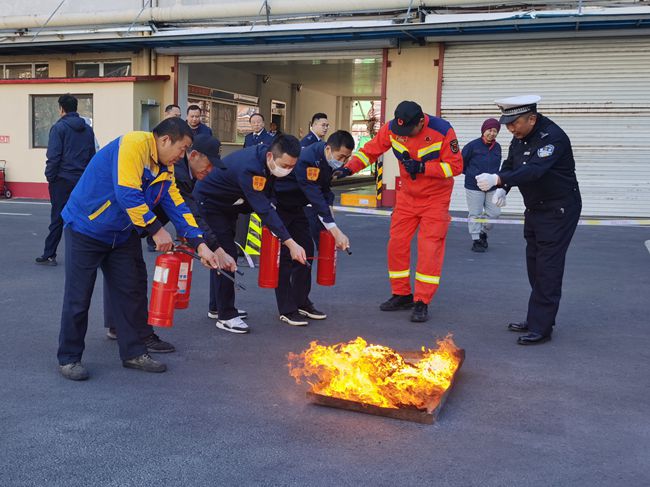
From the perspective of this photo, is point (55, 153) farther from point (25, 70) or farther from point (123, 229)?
point (25, 70)

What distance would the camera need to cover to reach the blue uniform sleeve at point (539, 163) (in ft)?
17.5

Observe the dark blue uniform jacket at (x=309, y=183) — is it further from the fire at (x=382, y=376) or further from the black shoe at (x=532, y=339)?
the black shoe at (x=532, y=339)

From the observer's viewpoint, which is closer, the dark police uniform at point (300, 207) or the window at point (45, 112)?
the dark police uniform at point (300, 207)

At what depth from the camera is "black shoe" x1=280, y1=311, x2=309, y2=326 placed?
19.9 feet

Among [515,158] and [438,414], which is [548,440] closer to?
[438,414]

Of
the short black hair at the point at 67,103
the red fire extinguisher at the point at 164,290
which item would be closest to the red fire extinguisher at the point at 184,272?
the red fire extinguisher at the point at 164,290

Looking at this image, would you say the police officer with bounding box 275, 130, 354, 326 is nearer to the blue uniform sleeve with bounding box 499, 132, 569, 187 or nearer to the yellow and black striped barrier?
the blue uniform sleeve with bounding box 499, 132, 569, 187

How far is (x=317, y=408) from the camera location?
13.4 ft

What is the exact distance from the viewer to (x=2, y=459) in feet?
10.9

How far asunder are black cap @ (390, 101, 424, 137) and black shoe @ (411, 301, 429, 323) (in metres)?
1.57

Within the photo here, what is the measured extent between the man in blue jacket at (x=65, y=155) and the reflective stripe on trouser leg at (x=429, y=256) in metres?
4.45

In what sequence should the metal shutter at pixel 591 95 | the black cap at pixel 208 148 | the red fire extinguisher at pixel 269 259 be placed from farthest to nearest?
1. the metal shutter at pixel 591 95
2. the red fire extinguisher at pixel 269 259
3. the black cap at pixel 208 148

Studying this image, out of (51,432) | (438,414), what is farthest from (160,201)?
(438,414)

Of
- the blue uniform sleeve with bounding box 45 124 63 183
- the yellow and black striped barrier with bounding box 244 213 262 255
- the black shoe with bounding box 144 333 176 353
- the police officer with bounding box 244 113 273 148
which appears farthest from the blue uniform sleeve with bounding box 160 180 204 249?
the police officer with bounding box 244 113 273 148
